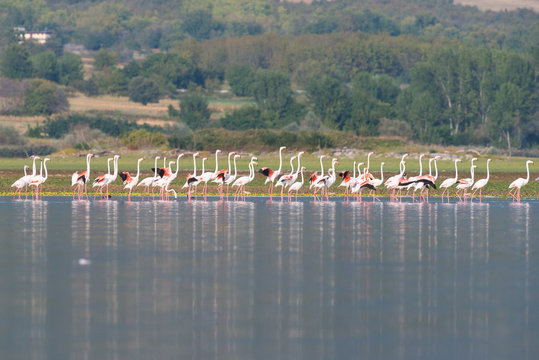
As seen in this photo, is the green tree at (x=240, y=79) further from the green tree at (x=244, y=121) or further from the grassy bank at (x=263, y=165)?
the grassy bank at (x=263, y=165)

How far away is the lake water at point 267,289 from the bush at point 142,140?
47602 mm

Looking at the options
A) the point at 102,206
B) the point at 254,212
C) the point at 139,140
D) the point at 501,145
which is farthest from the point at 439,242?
the point at 501,145

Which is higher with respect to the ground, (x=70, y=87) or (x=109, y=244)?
(x=70, y=87)

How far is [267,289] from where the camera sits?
16938mm

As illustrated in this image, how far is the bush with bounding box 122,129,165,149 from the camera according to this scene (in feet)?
→ 250

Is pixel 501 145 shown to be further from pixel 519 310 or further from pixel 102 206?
pixel 519 310

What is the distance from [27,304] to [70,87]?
402ft

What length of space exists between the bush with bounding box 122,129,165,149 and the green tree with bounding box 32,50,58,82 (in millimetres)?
62880

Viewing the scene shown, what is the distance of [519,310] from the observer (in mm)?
15344

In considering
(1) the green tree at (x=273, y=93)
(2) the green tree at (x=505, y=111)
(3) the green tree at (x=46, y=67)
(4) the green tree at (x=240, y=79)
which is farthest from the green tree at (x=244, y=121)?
(3) the green tree at (x=46, y=67)

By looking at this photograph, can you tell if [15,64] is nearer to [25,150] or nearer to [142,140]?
[25,150]

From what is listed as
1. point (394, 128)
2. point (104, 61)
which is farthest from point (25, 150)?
point (104, 61)

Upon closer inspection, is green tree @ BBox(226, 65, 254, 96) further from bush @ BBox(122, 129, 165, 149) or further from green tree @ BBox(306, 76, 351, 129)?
bush @ BBox(122, 129, 165, 149)

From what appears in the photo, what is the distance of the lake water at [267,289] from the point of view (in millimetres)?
13234
